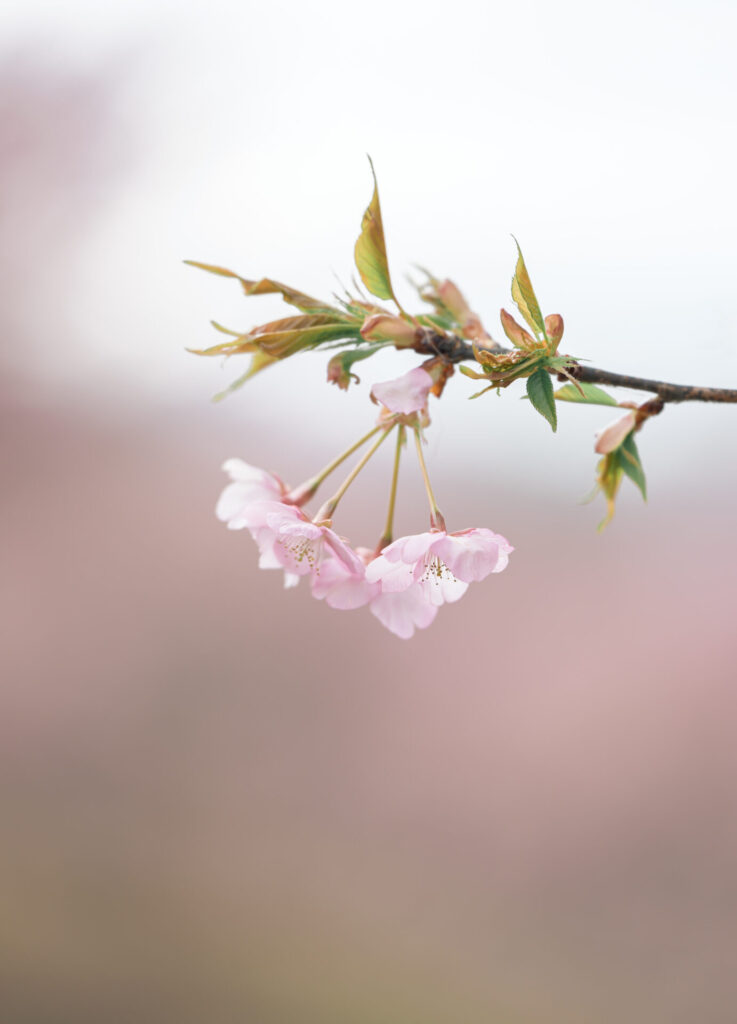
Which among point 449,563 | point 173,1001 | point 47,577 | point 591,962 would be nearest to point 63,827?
point 173,1001

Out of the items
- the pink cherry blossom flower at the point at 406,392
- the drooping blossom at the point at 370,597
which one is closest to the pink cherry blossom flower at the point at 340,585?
the drooping blossom at the point at 370,597

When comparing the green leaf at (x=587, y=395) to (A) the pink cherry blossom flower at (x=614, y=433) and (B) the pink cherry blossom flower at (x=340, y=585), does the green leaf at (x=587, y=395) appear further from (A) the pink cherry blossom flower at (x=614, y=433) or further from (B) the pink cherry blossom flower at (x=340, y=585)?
(B) the pink cherry blossom flower at (x=340, y=585)

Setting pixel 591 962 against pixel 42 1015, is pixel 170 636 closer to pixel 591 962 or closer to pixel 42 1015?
pixel 42 1015

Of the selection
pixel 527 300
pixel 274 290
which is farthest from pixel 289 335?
pixel 527 300

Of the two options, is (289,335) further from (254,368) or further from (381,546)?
(381,546)

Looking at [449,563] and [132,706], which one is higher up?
[449,563]

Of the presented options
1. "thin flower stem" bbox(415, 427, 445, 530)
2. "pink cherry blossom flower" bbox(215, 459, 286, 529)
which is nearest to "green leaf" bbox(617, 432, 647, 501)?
"thin flower stem" bbox(415, 427, 445, 530)

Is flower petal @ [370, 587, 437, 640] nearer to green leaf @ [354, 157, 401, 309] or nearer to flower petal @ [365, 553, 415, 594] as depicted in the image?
flower petal @ [365, 553, 415, 594]
